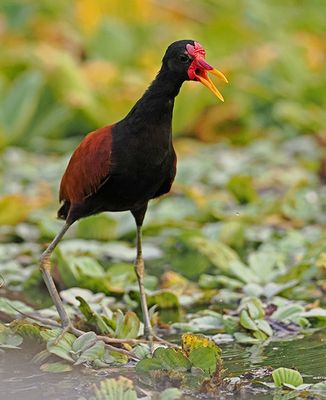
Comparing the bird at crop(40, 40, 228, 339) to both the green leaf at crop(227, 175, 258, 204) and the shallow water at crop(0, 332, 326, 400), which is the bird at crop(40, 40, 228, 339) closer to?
the shallow water at crop(0, 332, 326, 400)

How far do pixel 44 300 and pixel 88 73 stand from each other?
3753 mm

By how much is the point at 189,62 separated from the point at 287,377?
1.15 metres

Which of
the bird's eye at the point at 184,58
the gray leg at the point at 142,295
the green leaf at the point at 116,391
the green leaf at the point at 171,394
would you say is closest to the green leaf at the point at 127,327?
the gray leg at the point at 142,295

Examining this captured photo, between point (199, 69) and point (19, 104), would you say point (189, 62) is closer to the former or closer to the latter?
point (199, 69)

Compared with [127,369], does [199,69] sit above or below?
above

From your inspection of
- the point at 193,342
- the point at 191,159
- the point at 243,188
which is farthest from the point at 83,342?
the point at 191,159

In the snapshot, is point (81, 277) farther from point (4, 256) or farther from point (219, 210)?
point (219, 210)

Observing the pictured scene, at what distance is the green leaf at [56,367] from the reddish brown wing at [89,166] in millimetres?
692

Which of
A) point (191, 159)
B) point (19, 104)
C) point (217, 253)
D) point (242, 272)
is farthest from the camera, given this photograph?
point (19, 104)

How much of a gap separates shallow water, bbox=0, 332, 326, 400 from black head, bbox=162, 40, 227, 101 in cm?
100

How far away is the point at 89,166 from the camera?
3.95m

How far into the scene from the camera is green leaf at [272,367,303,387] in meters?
3.41

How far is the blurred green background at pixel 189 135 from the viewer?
533 cm

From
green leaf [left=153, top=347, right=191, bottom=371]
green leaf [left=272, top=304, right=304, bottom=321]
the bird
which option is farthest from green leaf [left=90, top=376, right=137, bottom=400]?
green leaf [left=272, top=304, right=304, bottom=321]
